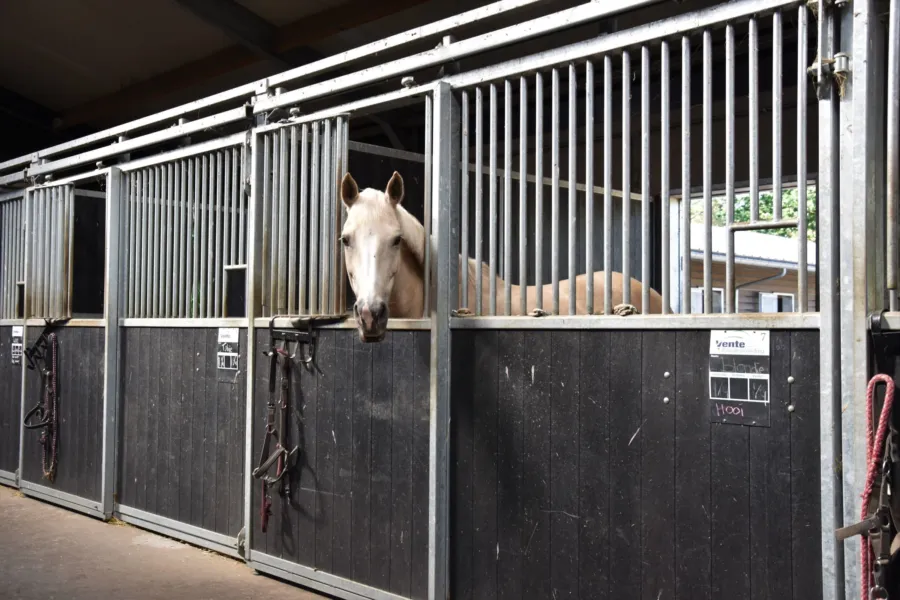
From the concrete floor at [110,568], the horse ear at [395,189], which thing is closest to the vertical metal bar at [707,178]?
the horse ear at [395,189]

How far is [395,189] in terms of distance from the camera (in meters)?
2.98

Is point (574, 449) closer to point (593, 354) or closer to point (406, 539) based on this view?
point (593, 354)

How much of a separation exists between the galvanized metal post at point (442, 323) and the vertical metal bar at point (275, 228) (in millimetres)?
915

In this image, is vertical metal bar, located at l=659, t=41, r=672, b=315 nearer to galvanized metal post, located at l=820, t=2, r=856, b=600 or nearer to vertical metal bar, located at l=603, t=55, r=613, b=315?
vertical metal bar, located at l=603, t=55, r=613, b=315

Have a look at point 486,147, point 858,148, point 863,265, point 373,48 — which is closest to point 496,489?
point 863,265

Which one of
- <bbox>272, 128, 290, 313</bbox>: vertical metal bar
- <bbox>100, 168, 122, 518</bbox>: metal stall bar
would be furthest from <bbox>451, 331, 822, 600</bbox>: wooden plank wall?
<bbox>100, 168, 122, 518</bbox>: metal stall bar

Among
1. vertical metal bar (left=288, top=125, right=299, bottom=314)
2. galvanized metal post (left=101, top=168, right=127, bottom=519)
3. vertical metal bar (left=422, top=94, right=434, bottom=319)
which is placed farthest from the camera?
galvanized metal post (left=101, top=168, right=127, bottom=519)

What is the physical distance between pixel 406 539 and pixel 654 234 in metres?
4.07

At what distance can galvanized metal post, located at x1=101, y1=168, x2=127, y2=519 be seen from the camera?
176 inches

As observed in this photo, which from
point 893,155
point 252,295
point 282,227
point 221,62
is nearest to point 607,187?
point 893,155

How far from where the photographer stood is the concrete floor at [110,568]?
126 inches

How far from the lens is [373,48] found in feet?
10.2

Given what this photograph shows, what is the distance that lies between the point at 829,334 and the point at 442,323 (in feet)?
4.13

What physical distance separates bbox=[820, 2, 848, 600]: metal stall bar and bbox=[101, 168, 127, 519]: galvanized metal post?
3.75 meters
